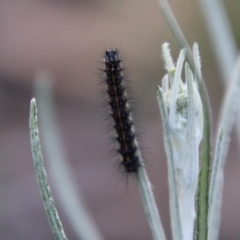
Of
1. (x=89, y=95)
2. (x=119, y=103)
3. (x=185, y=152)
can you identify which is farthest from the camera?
(x=89, y=95)

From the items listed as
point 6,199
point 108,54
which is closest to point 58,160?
point 108,54

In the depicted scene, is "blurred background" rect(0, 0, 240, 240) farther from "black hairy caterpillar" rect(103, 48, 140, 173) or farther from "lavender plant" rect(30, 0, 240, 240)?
"lavender plant" rect(30, 0, 240, 240)

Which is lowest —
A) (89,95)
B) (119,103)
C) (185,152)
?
(185,152)

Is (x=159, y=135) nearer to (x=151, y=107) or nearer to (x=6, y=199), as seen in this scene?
(x=151, y=107)

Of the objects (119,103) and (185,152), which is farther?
(119,103)

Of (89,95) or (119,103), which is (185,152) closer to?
(119,103)

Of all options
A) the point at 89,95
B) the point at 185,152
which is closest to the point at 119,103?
the point at 185,152

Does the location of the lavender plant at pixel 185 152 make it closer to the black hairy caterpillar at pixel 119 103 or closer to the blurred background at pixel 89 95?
the black hairy caterpillar at pixel 119 103

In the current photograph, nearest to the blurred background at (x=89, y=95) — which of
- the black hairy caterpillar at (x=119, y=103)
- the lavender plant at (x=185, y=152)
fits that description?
the black hairy caterpillar at (x=119, y=103)
